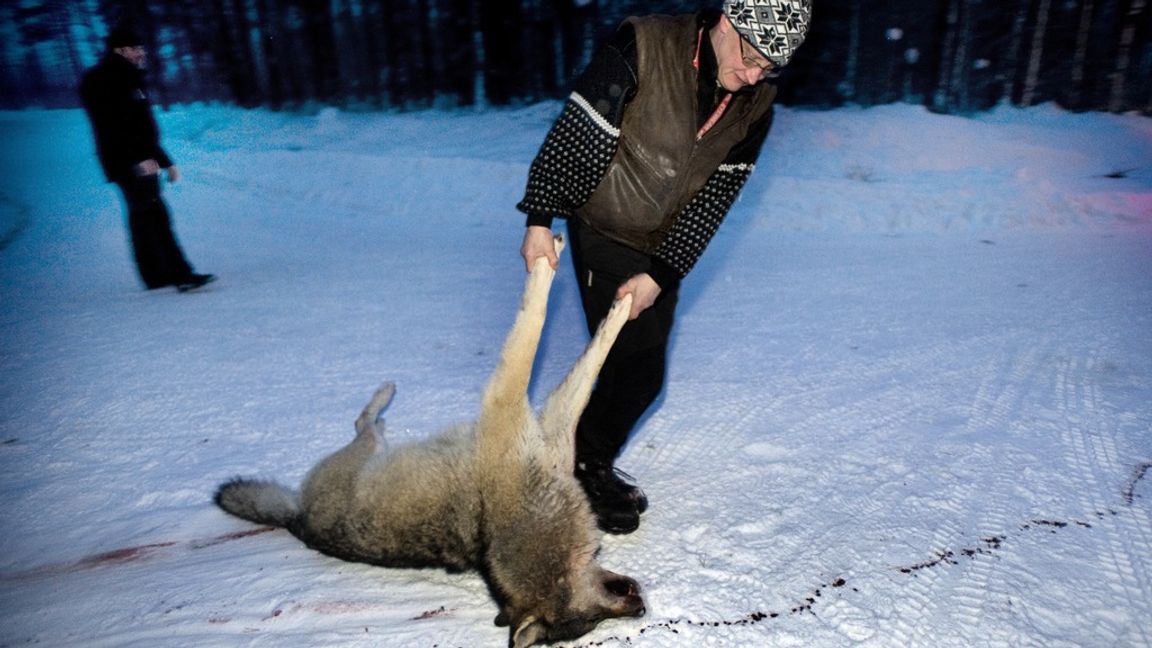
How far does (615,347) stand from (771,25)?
48.4 inches

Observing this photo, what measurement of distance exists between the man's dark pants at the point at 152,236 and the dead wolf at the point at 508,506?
4254 mm

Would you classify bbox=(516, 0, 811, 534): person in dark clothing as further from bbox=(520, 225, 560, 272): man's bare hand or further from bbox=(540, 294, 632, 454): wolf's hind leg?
bbox=(540, 294, 632, 454): wolf's hind leg

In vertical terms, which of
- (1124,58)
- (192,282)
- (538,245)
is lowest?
(192,282)

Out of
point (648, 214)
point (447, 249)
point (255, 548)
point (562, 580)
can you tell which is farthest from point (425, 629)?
point (447, 249)

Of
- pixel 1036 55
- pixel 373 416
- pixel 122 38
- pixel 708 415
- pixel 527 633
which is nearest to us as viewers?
pixel 527 633

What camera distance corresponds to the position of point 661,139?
2.08 metres

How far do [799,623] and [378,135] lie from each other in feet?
39.4

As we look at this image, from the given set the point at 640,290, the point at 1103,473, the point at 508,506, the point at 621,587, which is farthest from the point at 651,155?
the point at 1103,473

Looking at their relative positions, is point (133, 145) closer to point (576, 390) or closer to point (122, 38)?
point (122, 38)

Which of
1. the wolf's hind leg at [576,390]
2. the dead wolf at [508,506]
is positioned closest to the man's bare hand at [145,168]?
the dead wolf at [508,506]

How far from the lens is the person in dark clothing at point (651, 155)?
200 cm

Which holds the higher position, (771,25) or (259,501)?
(771,25)

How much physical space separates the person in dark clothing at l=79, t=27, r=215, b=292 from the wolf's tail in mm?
3825

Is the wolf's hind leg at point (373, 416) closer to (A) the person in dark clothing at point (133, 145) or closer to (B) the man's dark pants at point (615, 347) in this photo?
(B) the man's dark pants at point (615, 347)
